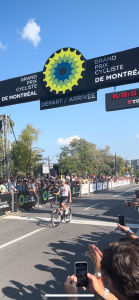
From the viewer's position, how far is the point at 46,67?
40.3 ft

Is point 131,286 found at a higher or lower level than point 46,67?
lower

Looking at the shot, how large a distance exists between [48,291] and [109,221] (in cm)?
669

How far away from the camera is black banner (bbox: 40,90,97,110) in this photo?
1148cm

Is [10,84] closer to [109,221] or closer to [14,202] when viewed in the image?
Answer: [14,202]

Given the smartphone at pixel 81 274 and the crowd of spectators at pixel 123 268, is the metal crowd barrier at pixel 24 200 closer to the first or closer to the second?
the smartphone at pixel 81 274

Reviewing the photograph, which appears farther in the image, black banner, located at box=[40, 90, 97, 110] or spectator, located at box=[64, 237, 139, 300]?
black banner, located at box=[40, 90, 97, 110]

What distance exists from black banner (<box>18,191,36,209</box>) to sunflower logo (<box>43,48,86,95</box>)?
5.92m

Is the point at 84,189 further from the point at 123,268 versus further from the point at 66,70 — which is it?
the point at 123,268

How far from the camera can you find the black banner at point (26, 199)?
13.8m

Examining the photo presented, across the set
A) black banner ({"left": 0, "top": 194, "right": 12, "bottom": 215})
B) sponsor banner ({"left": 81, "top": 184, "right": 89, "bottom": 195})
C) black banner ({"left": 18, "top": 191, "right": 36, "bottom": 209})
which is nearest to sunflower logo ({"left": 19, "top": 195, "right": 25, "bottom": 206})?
black banner ({"left": 18, "top": 191, "right": 36, "bottom": 209})

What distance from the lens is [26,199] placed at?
14.4 metres

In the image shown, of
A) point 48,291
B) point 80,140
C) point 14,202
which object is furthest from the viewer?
point 80,140

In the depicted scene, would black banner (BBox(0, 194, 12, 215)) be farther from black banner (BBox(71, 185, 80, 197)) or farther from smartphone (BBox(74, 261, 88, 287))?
smartphone (BBox(74, 261, 88, 287))

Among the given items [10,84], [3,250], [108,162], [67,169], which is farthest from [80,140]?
[3,250]
